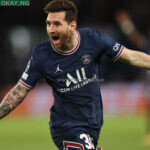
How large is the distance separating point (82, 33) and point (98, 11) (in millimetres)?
14118

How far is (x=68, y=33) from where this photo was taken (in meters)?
6.07

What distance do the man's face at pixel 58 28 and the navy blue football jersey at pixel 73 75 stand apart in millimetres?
191

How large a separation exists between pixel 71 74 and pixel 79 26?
520 inches

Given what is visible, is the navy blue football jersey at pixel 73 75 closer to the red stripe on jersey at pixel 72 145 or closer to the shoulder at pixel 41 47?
the shoulder at pixel 41 47

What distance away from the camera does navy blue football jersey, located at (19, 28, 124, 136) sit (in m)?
6.11

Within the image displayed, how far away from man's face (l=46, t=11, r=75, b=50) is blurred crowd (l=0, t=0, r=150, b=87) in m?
11.7

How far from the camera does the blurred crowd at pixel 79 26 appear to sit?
1850cm

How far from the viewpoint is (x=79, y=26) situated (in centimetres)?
1922

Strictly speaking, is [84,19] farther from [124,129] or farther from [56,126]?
[56,126]
